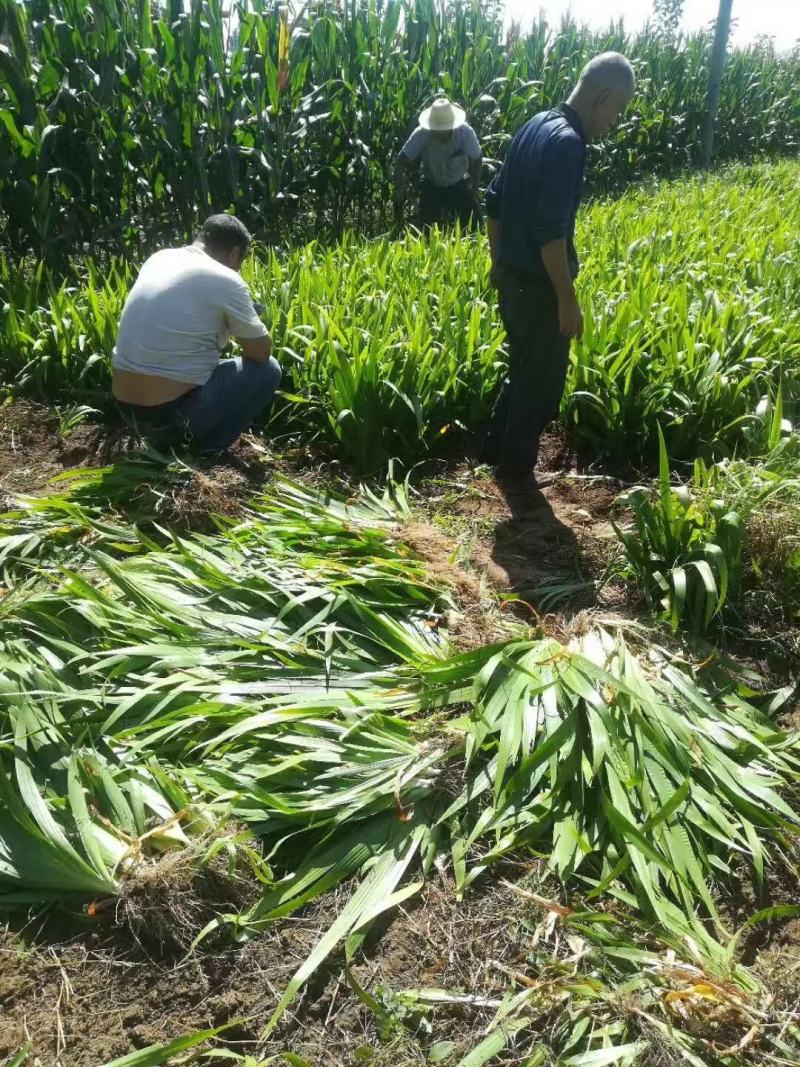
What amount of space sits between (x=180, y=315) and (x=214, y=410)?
1.39ft

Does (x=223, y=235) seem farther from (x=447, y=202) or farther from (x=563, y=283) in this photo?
(x=447, y=202)

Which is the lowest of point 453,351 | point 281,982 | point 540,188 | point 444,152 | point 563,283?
point 281,982

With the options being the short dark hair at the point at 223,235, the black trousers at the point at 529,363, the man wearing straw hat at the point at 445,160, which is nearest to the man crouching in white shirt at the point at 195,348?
the short dark hair at the point at 223,235

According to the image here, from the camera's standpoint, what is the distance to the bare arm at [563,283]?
3117 mm

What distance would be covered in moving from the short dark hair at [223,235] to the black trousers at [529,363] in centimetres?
113

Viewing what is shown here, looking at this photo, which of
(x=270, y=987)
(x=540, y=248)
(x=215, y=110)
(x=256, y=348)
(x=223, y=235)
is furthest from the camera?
(x=215, y=110)

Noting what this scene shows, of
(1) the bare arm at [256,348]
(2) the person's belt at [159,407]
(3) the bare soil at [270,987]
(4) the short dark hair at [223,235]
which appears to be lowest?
(3) the bare soil at [270,987]

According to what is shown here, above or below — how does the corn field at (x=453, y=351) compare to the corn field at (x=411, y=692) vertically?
above

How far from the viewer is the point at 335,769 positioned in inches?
79.4

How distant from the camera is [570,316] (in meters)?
3.25

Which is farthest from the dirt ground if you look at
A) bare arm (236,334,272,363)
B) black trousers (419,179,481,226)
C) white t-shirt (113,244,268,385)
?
black trousers (419,179,481,226)

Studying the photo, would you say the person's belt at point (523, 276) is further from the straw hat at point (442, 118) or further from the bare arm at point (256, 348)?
the straw hat at point (442, 118)

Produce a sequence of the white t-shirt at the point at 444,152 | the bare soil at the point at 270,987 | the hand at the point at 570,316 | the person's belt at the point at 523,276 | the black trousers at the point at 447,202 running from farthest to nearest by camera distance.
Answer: the black trousers at the point at 447,202
the white t-shirt at the point at 444,152
the person's belt at the point at 523,276
the hand at the point at 570,316
the bare soil at the point at 270,987

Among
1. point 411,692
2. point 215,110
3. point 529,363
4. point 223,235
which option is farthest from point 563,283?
point 215,110
